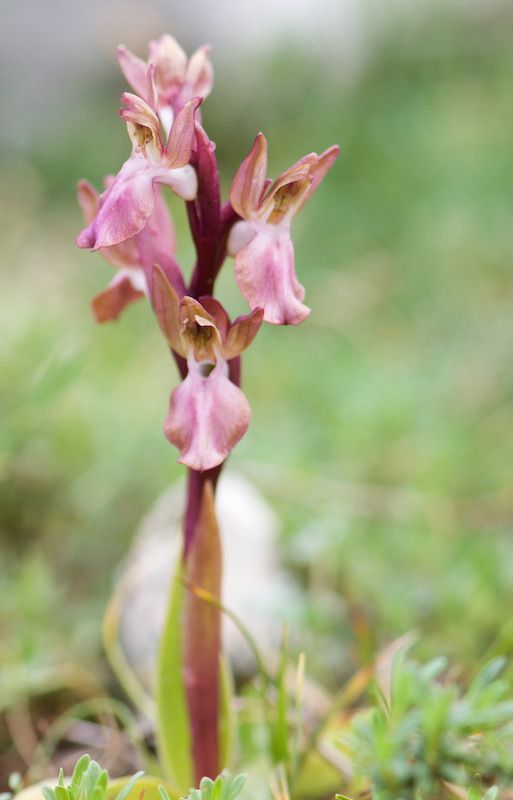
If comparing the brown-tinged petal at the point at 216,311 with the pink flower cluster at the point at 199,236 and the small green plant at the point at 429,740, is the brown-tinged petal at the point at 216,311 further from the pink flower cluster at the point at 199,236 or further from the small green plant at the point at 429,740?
the small green plant at the point at 429,740

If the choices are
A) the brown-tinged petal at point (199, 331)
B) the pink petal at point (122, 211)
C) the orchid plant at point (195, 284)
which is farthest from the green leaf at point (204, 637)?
the pink petal at point (122, 211)

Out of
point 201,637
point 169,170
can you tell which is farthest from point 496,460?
point 169,170

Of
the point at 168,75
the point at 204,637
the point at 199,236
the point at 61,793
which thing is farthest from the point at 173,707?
the point at 168,75

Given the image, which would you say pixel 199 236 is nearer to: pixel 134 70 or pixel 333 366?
pixel 134 70

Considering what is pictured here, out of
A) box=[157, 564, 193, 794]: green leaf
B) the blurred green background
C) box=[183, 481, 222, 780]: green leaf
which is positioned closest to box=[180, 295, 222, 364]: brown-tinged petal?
box=[183, 481, 222, 780]: green leaf

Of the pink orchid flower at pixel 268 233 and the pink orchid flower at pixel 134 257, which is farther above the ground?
the pink orchid flower at pixel 268 233

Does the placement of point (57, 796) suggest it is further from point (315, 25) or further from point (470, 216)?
point (315, 25)

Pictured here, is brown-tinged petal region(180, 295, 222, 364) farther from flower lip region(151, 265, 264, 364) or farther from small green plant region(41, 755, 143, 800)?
small green plant region(41, 755, 143, 800)

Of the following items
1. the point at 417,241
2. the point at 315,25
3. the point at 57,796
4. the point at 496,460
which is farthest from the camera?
the point at 315,25
